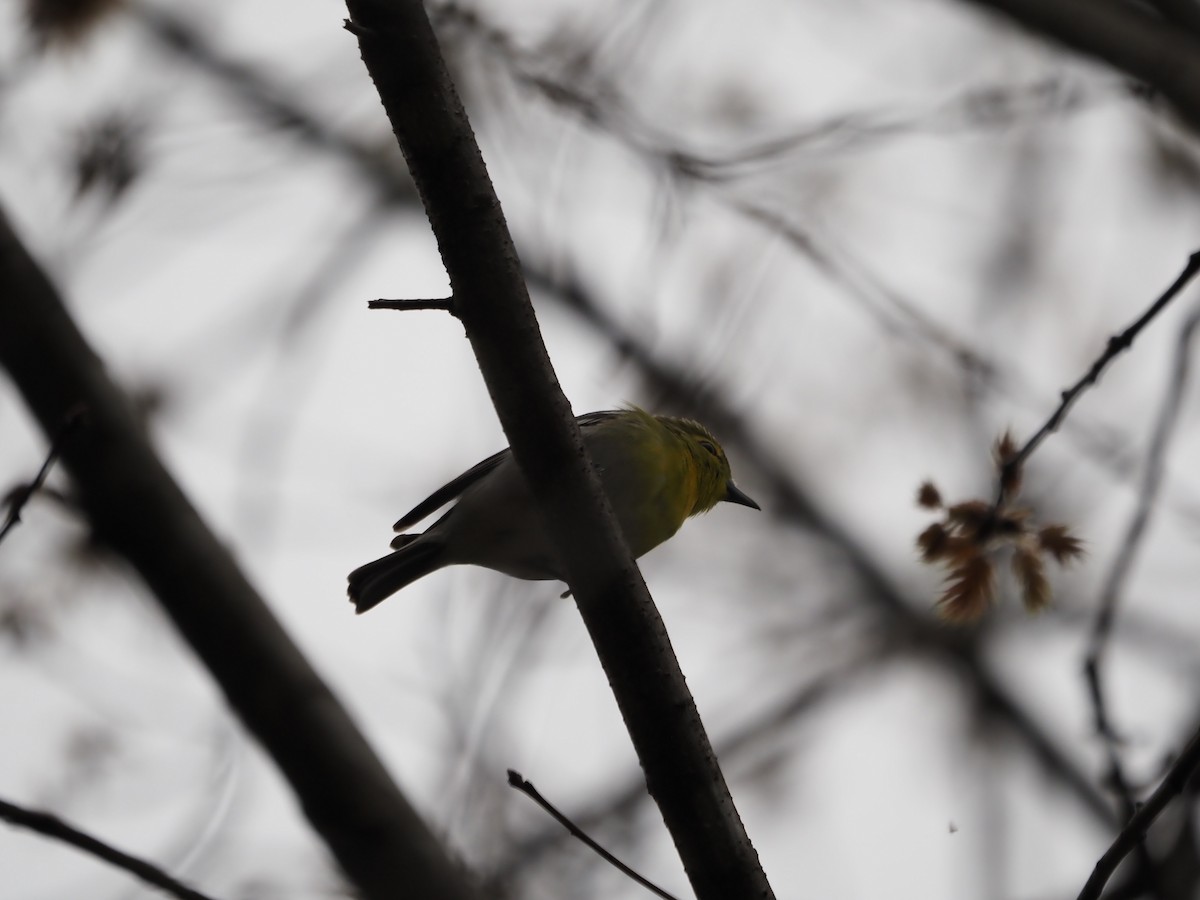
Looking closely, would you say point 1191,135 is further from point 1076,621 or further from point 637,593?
point 1076,621

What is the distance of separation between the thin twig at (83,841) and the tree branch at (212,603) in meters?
0.90

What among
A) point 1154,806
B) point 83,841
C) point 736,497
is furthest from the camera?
point 736,497

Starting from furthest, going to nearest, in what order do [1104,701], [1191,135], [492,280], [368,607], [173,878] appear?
[368,607] → [1191,135] → [1104,701] → [492,280] → [173,878]

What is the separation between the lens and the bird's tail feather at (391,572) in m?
4.22

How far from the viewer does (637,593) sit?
8.32ft

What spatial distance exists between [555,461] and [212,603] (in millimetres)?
1128

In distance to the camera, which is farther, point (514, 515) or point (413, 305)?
point (514, 515)

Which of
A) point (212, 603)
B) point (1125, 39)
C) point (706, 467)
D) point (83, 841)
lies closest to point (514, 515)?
point (706, 467)

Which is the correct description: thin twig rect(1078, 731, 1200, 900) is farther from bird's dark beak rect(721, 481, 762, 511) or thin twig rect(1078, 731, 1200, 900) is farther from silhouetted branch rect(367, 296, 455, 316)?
bird's dark beak rect(721, 481, 762, 511)

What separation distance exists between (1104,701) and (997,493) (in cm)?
64

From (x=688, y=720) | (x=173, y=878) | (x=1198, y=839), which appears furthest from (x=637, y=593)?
(x=1198, y=839)

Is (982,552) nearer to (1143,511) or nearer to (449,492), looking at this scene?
(1143,511)

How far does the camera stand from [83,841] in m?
1.91

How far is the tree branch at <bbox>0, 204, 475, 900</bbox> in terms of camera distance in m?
2.86
